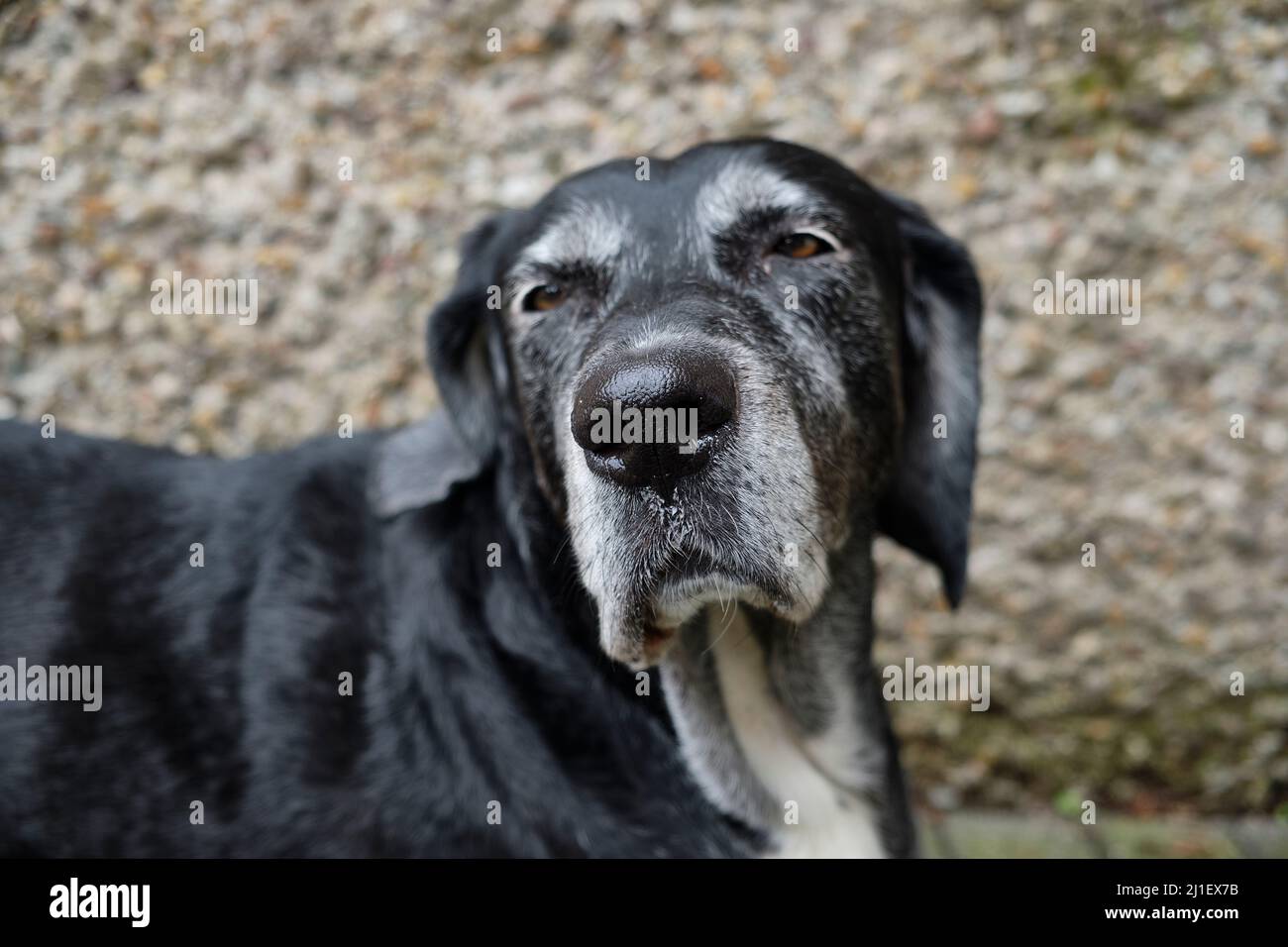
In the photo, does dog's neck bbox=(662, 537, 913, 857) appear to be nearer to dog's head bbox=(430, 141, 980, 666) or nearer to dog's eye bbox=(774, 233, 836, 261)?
dog's head bbox=(430, 141, 980, 666)

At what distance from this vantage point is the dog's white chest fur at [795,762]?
2645 mm

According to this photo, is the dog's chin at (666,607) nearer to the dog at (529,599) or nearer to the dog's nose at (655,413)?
the dog at (529,599)

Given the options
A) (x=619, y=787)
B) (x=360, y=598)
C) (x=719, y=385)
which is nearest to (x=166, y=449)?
(x=360, y=598)

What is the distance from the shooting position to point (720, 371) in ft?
6.76

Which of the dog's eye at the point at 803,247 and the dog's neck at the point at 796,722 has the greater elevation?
the dog's eye at the point at 803,247

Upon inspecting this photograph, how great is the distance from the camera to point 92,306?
458 cm

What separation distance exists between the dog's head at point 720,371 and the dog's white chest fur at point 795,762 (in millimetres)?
375
